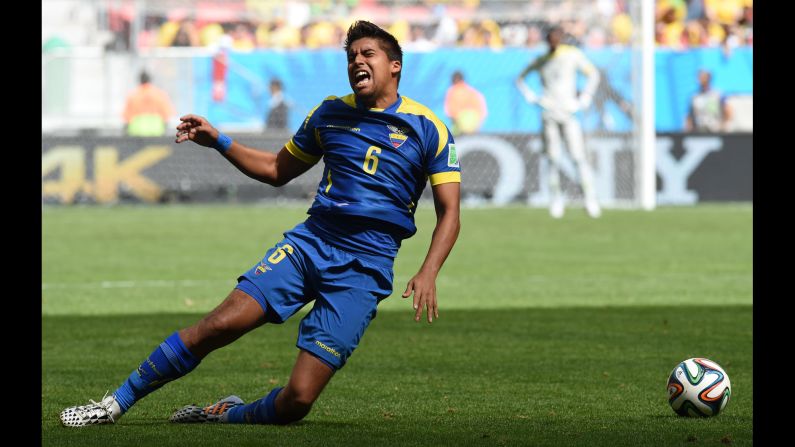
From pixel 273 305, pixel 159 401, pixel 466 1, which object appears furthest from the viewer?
pixel 466 1

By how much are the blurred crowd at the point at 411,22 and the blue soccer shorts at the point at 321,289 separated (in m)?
23.7

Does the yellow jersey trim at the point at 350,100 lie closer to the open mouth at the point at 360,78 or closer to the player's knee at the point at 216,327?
the open mouth at the point at 360,78

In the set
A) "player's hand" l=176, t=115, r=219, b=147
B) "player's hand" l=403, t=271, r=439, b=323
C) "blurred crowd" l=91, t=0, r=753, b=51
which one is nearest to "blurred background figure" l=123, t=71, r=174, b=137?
"blurred crowd" l=91, t=0, r=753, b=51

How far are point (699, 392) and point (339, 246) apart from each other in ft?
6.35

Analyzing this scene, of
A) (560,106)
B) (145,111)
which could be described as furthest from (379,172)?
(145,111)

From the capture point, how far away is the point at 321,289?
6875mm

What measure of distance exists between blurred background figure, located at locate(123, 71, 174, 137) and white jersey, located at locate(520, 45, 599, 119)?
7712mm

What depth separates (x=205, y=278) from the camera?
591 inches

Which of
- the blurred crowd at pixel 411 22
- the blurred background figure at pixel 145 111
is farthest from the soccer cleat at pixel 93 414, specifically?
the blurred crowd at pixel 411 22

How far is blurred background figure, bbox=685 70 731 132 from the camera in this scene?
29.0 meters

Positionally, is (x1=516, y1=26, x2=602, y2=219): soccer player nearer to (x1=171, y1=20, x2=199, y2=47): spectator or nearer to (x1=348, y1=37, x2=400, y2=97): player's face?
(x1=171, y1=20, x2=199, y2=47): spectator
